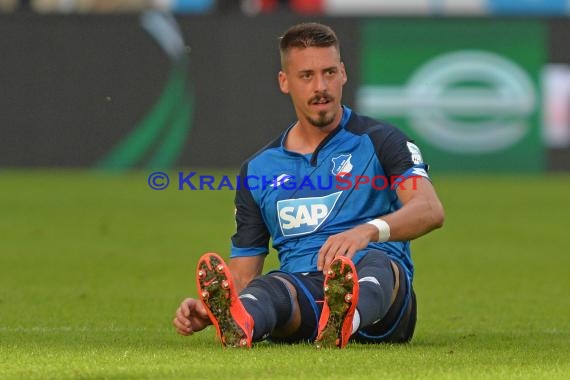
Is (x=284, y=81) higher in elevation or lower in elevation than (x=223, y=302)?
higher

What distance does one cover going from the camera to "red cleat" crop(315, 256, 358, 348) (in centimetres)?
603

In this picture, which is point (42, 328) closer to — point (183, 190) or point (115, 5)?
point (183, 190)

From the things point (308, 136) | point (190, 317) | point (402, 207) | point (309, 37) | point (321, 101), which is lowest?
point (190, 317)

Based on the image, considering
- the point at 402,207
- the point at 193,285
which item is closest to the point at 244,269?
the point at 402,207

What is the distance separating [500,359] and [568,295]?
3.72 meters

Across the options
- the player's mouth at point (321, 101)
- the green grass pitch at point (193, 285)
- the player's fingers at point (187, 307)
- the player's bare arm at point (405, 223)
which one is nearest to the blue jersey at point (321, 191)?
the player's bare arm at point (405, 223)

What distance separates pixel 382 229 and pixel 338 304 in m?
0.50

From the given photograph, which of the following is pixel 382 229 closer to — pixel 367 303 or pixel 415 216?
pixel 415 216

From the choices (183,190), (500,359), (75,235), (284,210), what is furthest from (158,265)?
(183,190)

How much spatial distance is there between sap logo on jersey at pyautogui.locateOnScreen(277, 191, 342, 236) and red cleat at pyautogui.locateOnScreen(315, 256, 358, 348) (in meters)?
0.83

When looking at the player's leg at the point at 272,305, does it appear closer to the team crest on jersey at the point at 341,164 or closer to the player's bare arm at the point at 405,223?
the player's bare arm at the point at 405,223

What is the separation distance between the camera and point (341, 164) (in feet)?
23.3

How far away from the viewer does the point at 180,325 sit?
21.7 ft

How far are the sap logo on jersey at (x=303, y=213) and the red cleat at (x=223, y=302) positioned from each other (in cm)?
83
